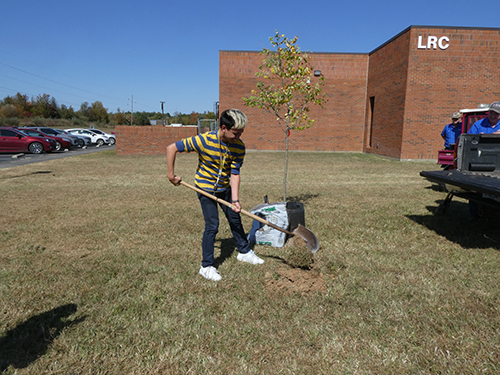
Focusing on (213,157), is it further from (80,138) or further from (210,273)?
(80,138)

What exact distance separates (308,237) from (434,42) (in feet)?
54.2

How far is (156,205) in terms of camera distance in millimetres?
7527

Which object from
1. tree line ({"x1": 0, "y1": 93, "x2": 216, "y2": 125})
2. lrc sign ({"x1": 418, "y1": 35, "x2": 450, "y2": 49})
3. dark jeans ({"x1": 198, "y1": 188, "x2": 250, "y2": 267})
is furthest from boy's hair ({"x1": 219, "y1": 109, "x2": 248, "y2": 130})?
tree line ({"x1": 0, "y1": 93, "x2": 216, "y2": 125})

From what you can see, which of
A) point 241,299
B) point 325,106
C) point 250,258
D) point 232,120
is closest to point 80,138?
point 325,106

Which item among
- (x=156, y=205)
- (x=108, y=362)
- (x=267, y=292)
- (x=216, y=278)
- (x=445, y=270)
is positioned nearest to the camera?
(x=108, y=362)

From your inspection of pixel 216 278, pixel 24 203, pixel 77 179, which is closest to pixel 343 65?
pixel 77 179

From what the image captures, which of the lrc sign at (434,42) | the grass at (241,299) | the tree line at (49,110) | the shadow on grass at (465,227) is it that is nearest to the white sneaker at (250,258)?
the grass at (241,299)

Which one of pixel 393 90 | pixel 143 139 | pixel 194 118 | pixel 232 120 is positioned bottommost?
pixel 143 139

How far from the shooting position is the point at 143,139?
2133 centimetres

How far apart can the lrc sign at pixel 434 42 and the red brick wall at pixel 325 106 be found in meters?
5.76

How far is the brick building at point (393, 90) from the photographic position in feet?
56.0

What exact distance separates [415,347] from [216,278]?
1.94m

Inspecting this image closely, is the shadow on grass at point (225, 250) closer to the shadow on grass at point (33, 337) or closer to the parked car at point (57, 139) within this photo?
the shadow on grass at point (33, 337)

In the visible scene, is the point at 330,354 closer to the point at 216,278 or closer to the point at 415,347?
the point at 415,347
